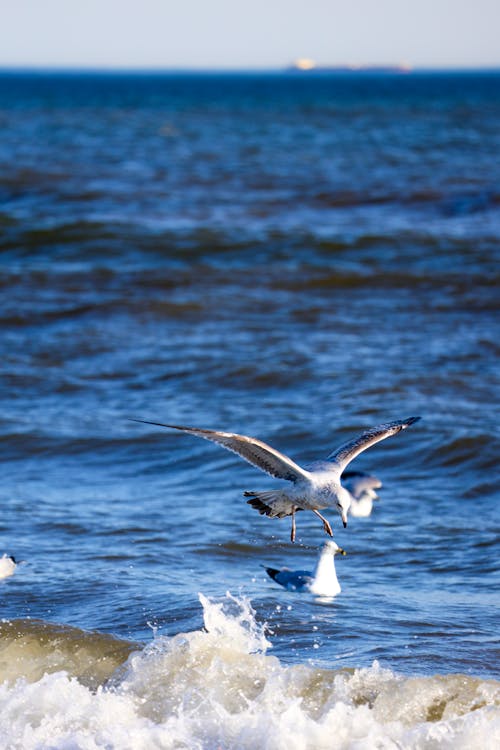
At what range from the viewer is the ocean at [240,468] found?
5004 millimetres

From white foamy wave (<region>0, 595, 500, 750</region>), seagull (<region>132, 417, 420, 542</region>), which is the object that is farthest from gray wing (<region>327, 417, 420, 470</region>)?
white foamy wave (<region>0, 595, 500, 750</region>)

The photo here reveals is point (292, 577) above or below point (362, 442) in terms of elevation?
below

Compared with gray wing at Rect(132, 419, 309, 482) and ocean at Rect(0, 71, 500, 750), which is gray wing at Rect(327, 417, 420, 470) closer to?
gray wing at Rect(132, 419, 309, 482)

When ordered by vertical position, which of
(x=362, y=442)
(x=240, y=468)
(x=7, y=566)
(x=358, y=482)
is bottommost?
(x=240, y=468)

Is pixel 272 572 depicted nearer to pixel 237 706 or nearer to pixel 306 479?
pixel 306 479

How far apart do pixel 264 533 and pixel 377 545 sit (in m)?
0.73

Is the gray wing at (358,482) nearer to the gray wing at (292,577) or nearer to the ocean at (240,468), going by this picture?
the ocean at (240,468)

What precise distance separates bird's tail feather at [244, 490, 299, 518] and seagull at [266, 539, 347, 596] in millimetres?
476

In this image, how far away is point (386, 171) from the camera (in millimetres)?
26875

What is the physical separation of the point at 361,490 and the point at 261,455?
2.12 meters

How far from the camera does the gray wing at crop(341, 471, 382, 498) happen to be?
7.30 meters

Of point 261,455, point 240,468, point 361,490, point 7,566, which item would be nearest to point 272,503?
point 261,455

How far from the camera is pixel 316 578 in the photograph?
6109 mm

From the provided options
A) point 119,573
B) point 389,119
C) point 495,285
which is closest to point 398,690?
point 119,573
